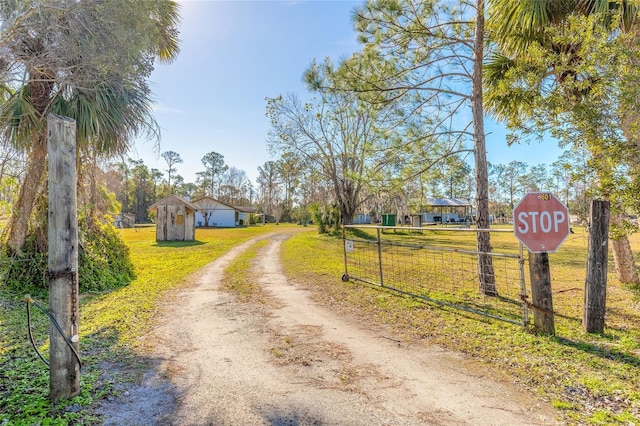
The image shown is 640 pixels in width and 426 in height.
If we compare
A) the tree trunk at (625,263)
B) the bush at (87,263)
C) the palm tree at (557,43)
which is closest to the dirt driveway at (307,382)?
the palm tree at (557,43)

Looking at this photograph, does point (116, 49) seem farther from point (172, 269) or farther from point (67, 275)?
point (172, 269)

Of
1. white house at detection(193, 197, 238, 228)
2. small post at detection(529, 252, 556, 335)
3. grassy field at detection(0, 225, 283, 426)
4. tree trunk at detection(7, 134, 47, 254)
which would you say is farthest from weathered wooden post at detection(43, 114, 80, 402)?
white house at detection(193, 197, 238, 228)

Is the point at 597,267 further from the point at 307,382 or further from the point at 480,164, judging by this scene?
the point at 307,382

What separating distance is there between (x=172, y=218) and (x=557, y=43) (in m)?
19.0

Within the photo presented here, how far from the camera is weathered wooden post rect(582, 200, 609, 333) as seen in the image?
381 centimetres

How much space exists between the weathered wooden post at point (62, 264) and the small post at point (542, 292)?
4652 mm

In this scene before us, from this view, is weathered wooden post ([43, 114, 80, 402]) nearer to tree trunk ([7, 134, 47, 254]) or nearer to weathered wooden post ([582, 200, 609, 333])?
tree trunk ([7, 134, 47, 254])

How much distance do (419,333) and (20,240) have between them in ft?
23.6

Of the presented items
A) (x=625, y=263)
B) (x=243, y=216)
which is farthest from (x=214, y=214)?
(x=625, y=263)

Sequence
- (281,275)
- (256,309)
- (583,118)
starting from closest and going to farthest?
(583,118) → (256,309) → (281,275)

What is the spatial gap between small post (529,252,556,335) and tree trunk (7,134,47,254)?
25.4ft

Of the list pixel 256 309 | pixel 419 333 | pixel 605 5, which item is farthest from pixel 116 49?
pixel 605 5

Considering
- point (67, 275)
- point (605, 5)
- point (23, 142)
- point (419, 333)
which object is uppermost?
point (605, 5)

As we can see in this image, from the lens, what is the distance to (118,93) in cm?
557
